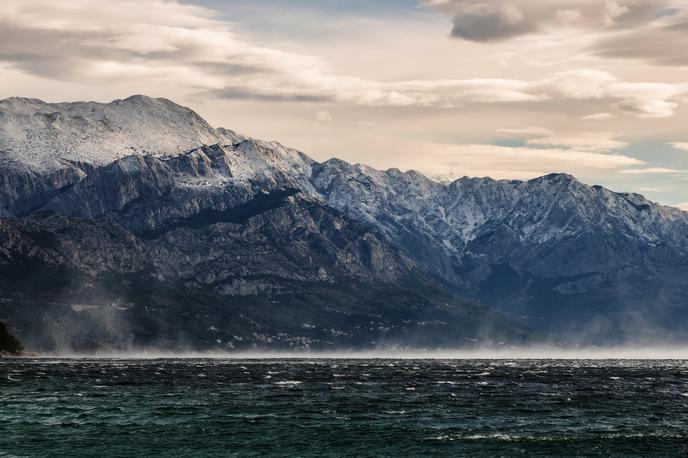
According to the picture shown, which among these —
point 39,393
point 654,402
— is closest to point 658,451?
point 654,402

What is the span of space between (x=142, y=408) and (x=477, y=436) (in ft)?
193

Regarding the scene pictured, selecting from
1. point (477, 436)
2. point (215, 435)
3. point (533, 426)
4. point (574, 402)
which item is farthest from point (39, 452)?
point (574, 402)

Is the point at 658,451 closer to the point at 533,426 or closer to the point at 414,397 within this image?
the point at 533,426

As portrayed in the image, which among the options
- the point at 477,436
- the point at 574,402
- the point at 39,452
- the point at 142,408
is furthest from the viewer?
the point at 574,402

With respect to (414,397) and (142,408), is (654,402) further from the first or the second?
(142,408)

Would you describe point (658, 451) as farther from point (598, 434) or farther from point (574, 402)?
point (574, 402)

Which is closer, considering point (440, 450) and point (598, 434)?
point (440, 450)

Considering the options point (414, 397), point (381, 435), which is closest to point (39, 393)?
point (414, 397)

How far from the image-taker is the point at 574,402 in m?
189

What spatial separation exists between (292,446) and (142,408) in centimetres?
4914

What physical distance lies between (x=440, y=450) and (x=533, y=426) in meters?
27.6

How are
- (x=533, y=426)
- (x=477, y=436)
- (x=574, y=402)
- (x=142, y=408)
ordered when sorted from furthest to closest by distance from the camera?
(x=574, y=402), (x=142, y=408), (x=533, y=426), (x=477, y=436)

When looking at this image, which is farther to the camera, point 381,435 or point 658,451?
point 381,435

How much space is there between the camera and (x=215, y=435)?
137625mm
